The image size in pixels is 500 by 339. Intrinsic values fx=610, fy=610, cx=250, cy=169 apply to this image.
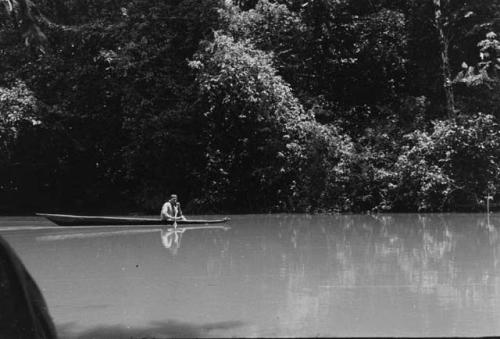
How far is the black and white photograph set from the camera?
15.3m

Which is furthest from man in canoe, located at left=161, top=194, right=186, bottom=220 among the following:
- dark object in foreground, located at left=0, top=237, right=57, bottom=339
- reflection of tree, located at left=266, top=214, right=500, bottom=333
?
dark object in foreground, located at left=0, top=237, right=57, bottom=339

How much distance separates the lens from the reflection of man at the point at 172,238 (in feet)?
39.5

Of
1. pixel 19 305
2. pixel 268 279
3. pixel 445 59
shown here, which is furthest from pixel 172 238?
pixel 19 305

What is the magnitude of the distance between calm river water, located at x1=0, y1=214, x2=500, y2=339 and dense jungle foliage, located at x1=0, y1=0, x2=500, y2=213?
3707 millimetres

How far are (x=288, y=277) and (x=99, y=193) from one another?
15.5 meters

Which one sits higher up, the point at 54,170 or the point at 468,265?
the point at 54,170

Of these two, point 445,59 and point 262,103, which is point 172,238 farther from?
point 445,59

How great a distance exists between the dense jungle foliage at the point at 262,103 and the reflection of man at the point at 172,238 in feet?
17.9

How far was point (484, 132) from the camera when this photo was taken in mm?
18500

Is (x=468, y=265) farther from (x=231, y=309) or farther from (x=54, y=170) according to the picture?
(x=54, y=170)

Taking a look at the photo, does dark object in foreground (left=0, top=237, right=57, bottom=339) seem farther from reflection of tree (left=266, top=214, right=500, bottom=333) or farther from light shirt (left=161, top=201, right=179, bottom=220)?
light shirt (left=161, top=201, right=179, bottom=220)

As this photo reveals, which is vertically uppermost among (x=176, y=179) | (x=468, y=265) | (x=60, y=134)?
(x=60, y=134)

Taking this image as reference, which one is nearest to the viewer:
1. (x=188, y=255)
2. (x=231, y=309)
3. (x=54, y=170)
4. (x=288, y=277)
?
(x=231, y=309)

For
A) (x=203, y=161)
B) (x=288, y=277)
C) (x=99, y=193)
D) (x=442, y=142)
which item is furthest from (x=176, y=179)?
(x=288, y=277)
